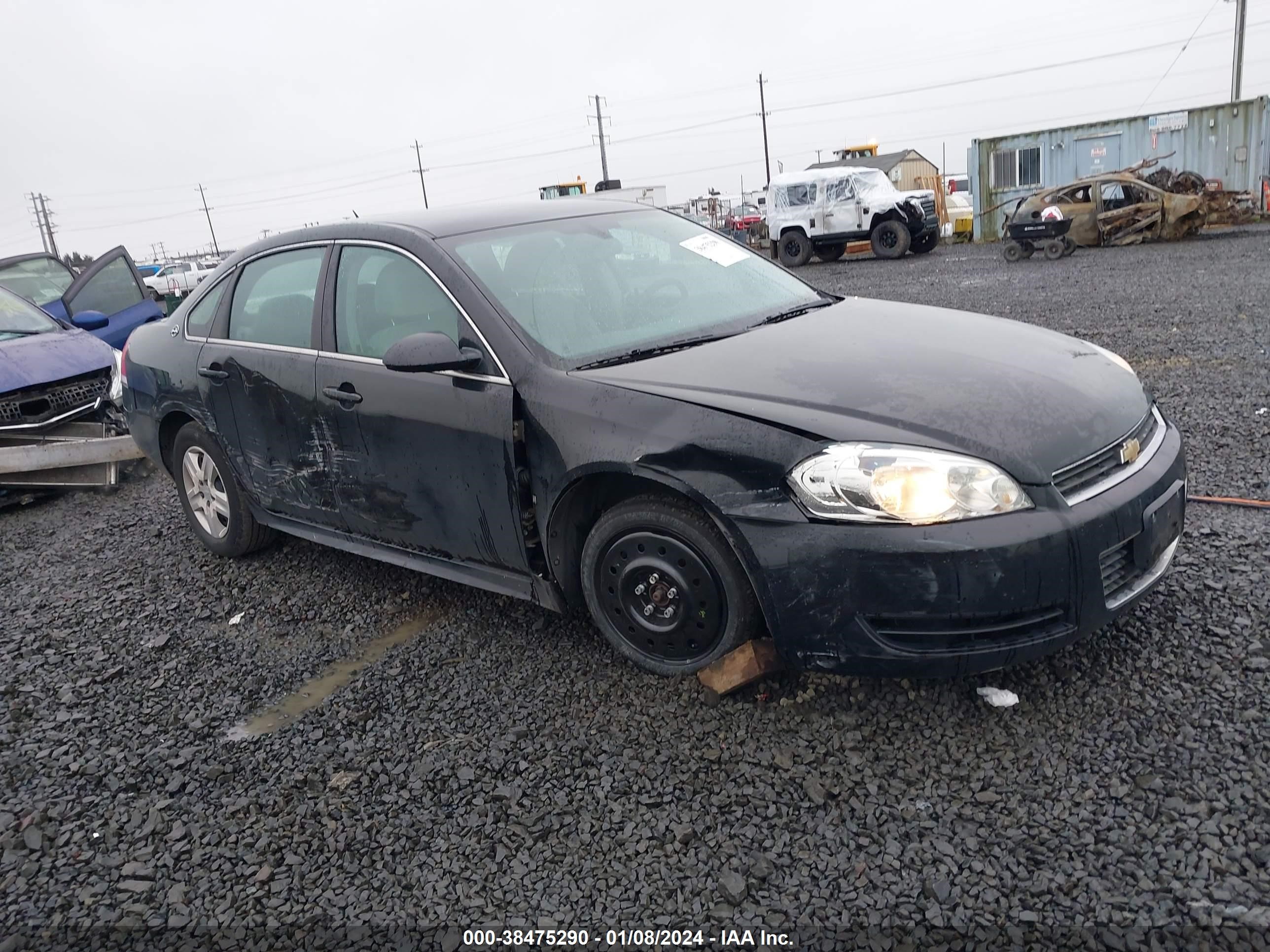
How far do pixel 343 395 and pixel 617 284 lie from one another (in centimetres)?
111

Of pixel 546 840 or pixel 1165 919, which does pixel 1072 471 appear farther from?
pixel 546 840

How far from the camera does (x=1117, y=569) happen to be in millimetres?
2600

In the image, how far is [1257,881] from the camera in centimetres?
203

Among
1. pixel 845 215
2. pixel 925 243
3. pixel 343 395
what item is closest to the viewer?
pixel 343 395

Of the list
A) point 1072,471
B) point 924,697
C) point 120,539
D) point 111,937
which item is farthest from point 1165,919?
point 120,539

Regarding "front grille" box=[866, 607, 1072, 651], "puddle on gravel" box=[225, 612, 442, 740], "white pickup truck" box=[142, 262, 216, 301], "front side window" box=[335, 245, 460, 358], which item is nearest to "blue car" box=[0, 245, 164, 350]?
"front side window" box=[335, 245, 460, 358]

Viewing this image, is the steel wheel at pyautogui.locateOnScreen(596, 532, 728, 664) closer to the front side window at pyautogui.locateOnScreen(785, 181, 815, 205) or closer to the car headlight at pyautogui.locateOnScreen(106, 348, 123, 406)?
the car headlight at pyautogui.locateOnScreen(106, 348, 123, 406)

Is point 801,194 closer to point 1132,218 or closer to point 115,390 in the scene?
point 1132,218

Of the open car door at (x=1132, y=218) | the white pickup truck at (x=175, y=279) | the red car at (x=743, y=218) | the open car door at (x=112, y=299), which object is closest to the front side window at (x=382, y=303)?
the open car door at (x=112, y=299)

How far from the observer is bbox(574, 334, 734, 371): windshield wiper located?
10.0 ft

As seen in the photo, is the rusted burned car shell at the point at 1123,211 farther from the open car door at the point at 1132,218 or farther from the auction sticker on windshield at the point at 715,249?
the auction sticker on windshield at the point at 715,249

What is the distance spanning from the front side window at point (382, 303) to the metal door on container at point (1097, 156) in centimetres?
2432

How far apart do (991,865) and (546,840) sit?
108 centimetres

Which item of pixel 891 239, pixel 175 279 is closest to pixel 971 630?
pixel 891 239
